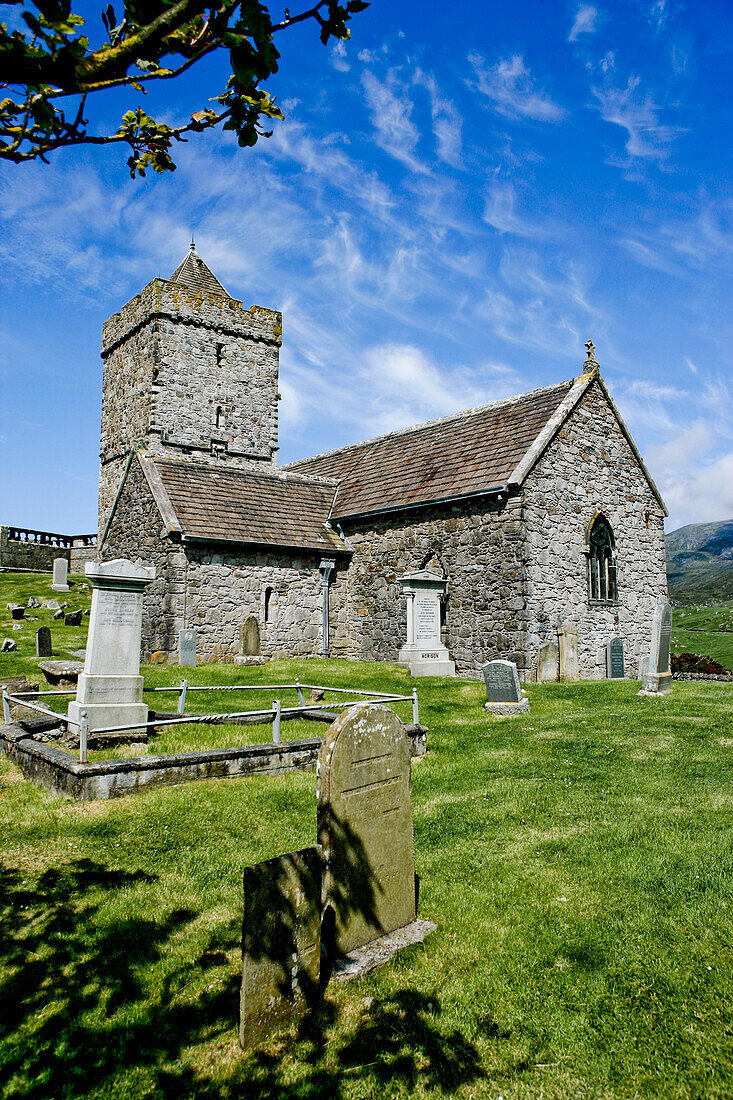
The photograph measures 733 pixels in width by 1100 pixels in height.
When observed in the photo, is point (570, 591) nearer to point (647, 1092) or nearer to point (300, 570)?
point (300, 570)

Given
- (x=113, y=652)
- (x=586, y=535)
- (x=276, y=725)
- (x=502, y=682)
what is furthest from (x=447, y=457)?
(x=276, y=725)

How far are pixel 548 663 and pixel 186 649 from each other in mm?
8805

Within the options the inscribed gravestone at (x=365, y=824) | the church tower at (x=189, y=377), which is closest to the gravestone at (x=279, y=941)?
the inscribed gravestone at (x=365, y=824)

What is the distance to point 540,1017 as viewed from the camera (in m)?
3.52

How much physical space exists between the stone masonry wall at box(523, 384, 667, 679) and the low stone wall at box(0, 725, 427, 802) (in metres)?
8.24

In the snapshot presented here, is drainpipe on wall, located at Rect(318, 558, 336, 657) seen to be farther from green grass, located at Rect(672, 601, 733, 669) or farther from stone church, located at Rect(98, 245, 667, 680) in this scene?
green grass, located at Rect(672, 601, 733, 669)

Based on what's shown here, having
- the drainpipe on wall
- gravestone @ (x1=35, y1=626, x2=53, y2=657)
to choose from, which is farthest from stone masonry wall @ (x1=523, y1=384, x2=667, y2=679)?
gravestone @ (x1=35, y1=626, x2=53, y2=657)

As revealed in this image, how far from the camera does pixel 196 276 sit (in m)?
31.1

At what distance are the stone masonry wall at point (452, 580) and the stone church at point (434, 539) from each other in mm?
44

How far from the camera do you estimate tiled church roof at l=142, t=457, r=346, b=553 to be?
18297 millimetres

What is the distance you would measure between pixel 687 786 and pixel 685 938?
10.6ft

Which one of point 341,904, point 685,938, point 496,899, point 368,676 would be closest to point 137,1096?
point 341,904

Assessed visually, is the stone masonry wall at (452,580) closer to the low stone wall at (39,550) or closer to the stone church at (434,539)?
the stone church at (434,539)

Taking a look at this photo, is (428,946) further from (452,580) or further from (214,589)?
(214,589)
